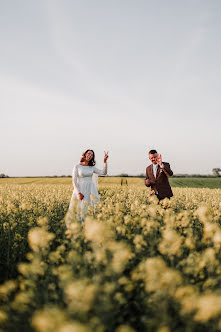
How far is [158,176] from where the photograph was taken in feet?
23.0

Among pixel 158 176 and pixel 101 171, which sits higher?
pixel 101 171

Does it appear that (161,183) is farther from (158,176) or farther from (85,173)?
(85,173)

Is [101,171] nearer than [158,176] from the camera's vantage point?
No

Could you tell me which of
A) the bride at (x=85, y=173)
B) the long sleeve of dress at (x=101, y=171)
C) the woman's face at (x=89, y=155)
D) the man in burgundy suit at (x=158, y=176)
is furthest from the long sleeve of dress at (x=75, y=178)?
the man in burgundy suit at (x=158, y=176)

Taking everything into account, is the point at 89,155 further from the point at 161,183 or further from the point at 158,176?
the point at 161,183

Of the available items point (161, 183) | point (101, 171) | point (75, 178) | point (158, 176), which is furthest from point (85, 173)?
point (161, 183)

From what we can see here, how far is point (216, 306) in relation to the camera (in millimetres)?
1604

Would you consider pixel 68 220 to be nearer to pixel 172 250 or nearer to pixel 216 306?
pixel 172 250

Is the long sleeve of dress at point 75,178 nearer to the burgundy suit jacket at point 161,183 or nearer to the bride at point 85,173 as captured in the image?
the bride at point 85,173

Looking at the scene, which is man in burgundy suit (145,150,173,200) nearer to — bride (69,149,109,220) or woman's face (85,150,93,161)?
bride (69,149,109,220)

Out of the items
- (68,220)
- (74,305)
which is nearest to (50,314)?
(74,305)

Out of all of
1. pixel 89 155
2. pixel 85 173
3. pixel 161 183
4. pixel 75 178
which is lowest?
pixel 161 183

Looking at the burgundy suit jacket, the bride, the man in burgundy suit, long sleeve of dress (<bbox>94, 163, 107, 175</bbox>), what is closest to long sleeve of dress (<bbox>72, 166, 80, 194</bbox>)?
the bride

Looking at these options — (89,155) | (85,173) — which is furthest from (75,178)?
(89,155)
